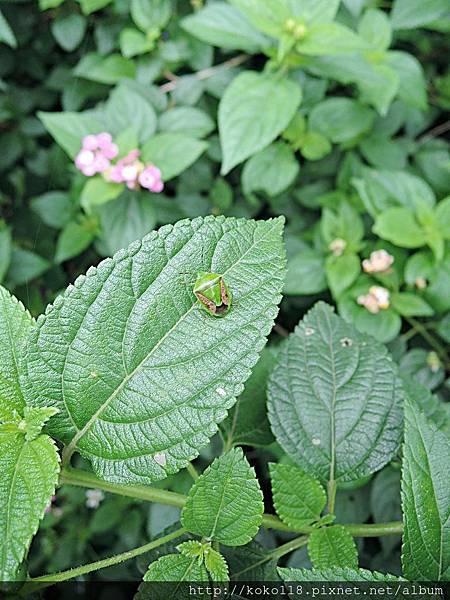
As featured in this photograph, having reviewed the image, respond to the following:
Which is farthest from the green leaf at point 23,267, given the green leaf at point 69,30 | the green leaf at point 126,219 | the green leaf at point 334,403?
the green leaf at point 334,403

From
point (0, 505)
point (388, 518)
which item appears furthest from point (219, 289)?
point (388, 518)

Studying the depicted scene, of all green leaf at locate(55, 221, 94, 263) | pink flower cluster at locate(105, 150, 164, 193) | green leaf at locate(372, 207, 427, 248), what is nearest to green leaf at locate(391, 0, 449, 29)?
green leaf at locate(372, 207, 427, 248)

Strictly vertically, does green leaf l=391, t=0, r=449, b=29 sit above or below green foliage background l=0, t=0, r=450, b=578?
above

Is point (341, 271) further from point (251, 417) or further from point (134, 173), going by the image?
point (251, 417)

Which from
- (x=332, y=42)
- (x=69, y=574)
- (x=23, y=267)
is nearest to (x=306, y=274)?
(x=332, y=42)

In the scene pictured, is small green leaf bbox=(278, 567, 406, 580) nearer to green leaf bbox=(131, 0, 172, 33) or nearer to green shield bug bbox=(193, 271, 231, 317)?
green shield bug bbox=(193, 271, 231, 317)

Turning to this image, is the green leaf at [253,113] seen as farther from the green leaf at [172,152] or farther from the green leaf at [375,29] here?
the green leaf at [375,29]
